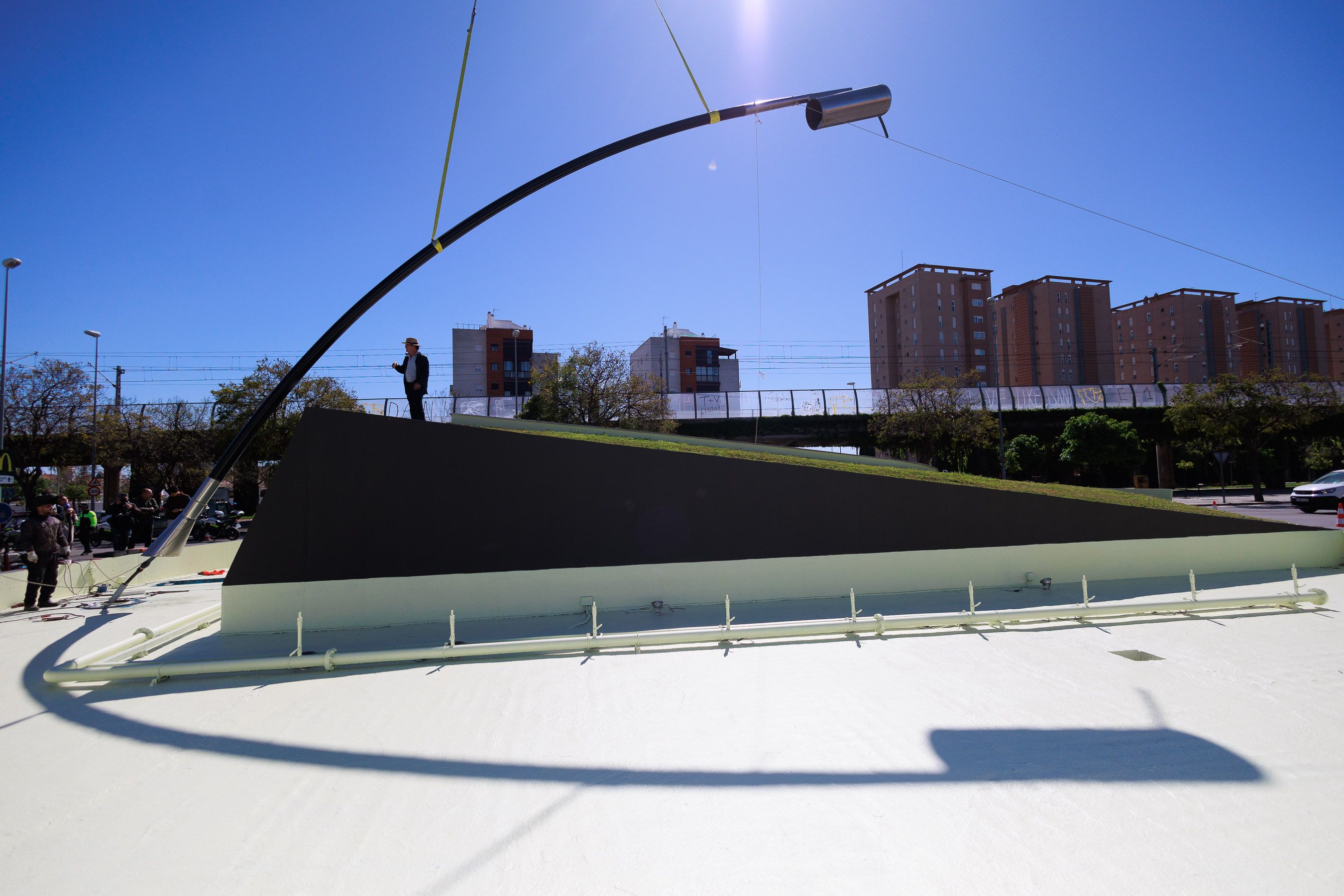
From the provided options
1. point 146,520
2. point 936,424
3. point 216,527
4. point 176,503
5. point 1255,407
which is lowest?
point 216,527

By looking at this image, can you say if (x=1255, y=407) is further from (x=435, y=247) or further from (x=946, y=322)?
(x=946, y=322)

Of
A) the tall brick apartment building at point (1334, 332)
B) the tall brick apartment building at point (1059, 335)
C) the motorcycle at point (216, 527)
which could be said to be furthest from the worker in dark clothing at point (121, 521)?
the tall brick apartment building at point (1334, 332)

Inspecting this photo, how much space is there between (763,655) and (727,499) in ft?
11.6

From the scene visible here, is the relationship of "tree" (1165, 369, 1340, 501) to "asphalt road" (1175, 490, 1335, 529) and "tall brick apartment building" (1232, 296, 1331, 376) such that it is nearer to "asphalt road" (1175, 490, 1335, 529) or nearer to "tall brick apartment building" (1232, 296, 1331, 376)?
"asphalt road" (1175, 490, 1335, 529)

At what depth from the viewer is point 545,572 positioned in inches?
392

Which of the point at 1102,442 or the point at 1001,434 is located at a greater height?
the point at 1001,434

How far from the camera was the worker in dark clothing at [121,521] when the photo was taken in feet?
62.3

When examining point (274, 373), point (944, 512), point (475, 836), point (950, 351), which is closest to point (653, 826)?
point (475, 836)

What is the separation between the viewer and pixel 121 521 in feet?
62.3

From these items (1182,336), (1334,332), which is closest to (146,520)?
(1182,336)

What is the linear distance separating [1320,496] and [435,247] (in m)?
31.7

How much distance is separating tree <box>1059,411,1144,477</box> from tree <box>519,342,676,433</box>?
26297 mm

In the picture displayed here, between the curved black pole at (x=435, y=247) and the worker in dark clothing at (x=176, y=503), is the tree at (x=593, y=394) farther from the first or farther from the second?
the curved black pole at (x=435, y=247)

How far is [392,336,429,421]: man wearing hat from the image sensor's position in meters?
10.2
